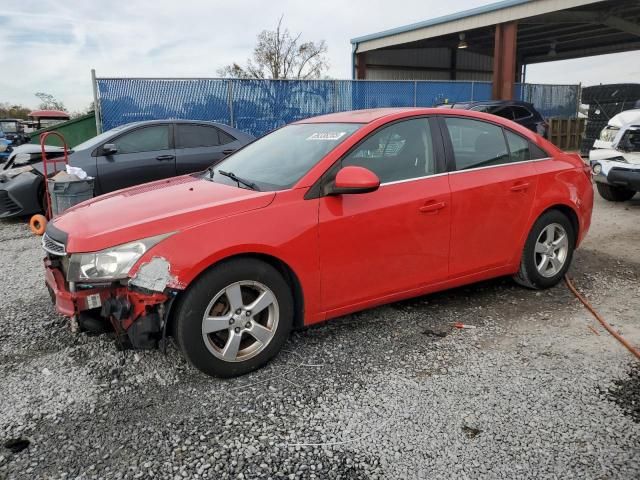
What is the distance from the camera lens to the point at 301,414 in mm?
2742

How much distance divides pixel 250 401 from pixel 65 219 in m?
1.70

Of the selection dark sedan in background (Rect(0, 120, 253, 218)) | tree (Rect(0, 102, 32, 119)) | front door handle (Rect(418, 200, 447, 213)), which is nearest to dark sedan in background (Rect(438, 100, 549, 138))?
dark sedan in background (Rect(0, 120, 253, 218))

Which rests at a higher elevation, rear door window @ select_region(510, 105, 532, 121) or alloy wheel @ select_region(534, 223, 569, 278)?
rear door window @ select_region(510, 105, 532, 121)

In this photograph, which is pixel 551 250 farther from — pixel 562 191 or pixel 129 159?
pixel 129 159

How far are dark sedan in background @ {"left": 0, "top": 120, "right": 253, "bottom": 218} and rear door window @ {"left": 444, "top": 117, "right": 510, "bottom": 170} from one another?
407 cm

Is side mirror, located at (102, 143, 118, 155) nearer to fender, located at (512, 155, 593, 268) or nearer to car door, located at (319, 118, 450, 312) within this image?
car door, located at (319, 118, 450, 312)

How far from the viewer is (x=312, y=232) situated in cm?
318

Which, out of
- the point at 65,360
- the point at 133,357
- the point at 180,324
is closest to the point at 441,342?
the point at 180,324

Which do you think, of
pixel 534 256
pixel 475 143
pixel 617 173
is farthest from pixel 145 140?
pixel 617 173

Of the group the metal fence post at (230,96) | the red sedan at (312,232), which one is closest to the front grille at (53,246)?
the red sedan at (312,232)

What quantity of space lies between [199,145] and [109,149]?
4.45 ft

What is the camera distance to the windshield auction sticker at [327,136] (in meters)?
3.60

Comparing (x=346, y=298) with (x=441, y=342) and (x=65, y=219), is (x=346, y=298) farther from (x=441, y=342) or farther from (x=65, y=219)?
(x=65, y=219)

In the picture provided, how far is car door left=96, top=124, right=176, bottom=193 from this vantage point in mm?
7475
